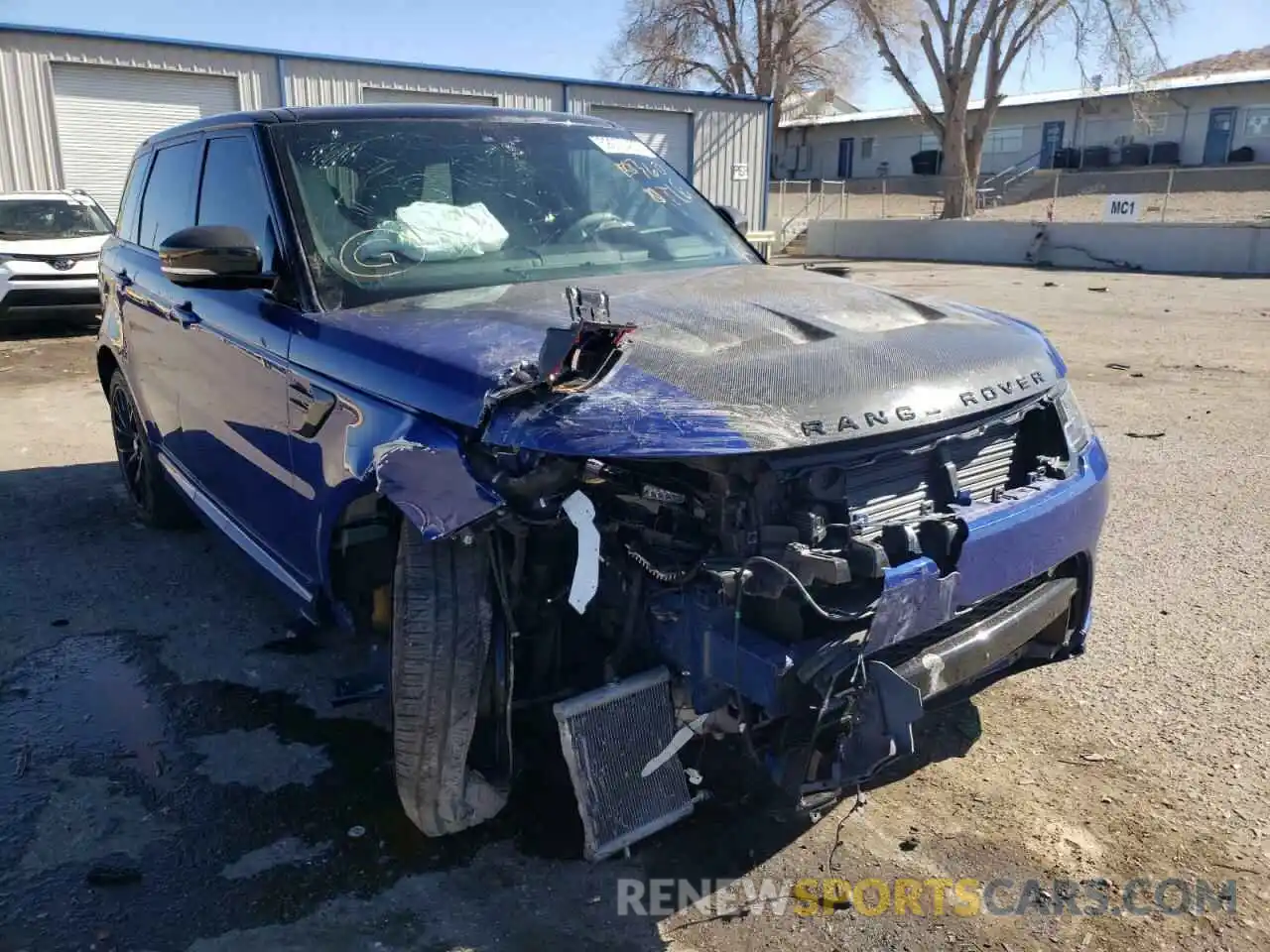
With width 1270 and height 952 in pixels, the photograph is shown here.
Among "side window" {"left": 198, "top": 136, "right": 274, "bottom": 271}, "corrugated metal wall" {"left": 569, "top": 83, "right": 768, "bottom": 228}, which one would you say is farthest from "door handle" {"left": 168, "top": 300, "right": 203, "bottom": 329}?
"corrugated metal wall" {"left": 569, "top": 83, "right": 768, "bottom": 228}

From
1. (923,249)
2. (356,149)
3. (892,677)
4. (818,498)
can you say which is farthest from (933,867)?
(923,249)

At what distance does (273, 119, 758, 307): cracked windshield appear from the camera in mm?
3270

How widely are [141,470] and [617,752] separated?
3.93 meters

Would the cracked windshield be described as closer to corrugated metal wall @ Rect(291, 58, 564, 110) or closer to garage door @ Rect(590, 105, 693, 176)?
corrugated metal wall @ Rect(291, 58, 564, 110)

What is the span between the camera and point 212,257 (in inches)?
121

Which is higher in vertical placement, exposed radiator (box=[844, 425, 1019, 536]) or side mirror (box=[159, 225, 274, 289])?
side mirror (box=[159, 225, 274, 289])

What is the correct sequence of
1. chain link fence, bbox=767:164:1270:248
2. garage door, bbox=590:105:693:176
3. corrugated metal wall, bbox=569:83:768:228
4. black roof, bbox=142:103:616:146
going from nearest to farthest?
1. black roof, bbox=142:103:616:146
2. garage door, bbox=590:105:693:176
3. corrugated metal wall, bbox=569:83:768:228
4. chain link fence, bbox=767:164:1270:248

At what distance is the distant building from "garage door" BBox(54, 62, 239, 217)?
108 feet

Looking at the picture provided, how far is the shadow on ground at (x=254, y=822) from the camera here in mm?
2535

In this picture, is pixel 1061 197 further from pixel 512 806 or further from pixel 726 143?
pixel 512 806

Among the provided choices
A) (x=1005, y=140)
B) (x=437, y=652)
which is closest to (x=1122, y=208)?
(x=437, y=652)

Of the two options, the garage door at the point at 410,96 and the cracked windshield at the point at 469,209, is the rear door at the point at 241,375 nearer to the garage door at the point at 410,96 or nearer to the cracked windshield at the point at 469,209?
the cracked windshield at the point at 469,209

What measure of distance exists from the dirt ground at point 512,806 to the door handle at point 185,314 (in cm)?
126

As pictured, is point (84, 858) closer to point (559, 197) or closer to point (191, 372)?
point (191, 372)
